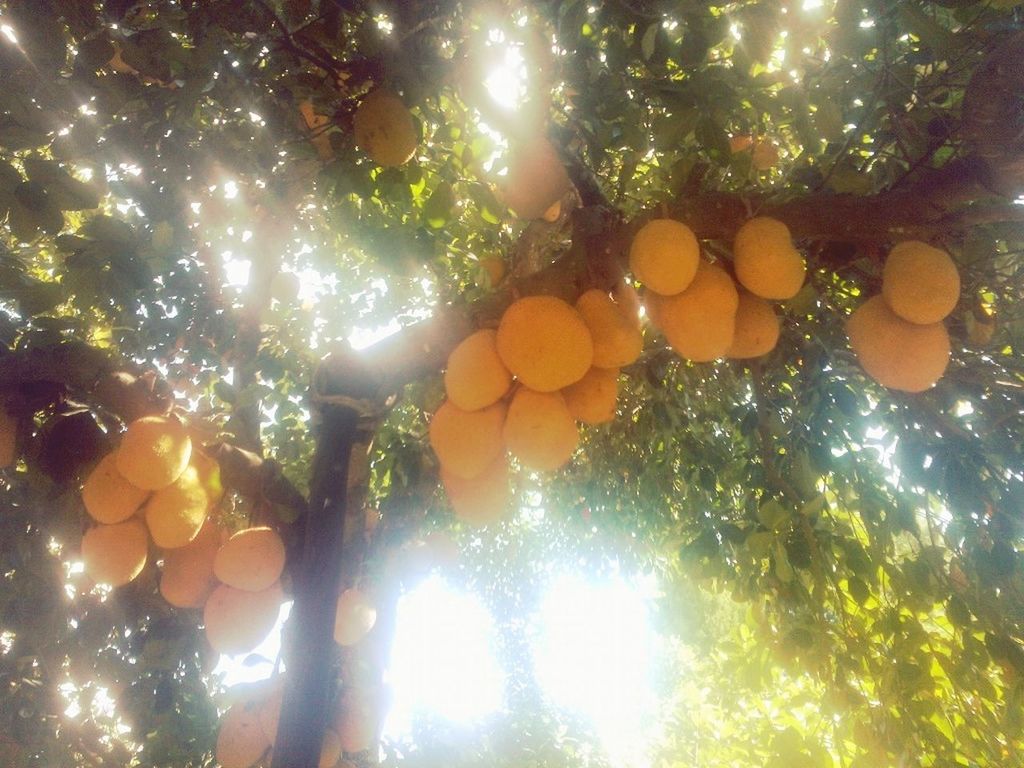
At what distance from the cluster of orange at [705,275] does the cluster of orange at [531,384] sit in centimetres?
12

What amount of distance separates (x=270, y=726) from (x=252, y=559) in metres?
0.64

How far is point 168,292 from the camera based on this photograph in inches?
126

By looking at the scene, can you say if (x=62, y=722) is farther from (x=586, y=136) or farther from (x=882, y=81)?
(x=882, y=81)

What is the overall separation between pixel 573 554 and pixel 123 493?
3582 mm

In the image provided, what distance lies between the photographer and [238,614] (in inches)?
75.5

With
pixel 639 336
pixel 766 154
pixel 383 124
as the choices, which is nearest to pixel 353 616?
pixel 639 336

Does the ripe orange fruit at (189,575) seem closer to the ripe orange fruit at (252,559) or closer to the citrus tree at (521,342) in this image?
the citrus tree at (521,342)

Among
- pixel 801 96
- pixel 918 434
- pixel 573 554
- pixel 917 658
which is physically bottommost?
pixel 573 554

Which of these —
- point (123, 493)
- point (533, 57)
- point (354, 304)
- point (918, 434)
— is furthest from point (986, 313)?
point (354, 304)

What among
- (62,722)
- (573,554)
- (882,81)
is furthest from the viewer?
(573,554)

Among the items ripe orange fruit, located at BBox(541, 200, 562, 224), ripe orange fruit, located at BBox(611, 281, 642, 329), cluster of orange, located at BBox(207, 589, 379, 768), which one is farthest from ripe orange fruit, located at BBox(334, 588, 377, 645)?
ripe orange fruit, located at BBox(541, 200, 562, 224)

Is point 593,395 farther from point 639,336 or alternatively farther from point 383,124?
point 383,124

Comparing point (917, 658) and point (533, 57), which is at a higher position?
point (533, 57)

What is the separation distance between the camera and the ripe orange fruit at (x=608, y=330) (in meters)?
1.60
